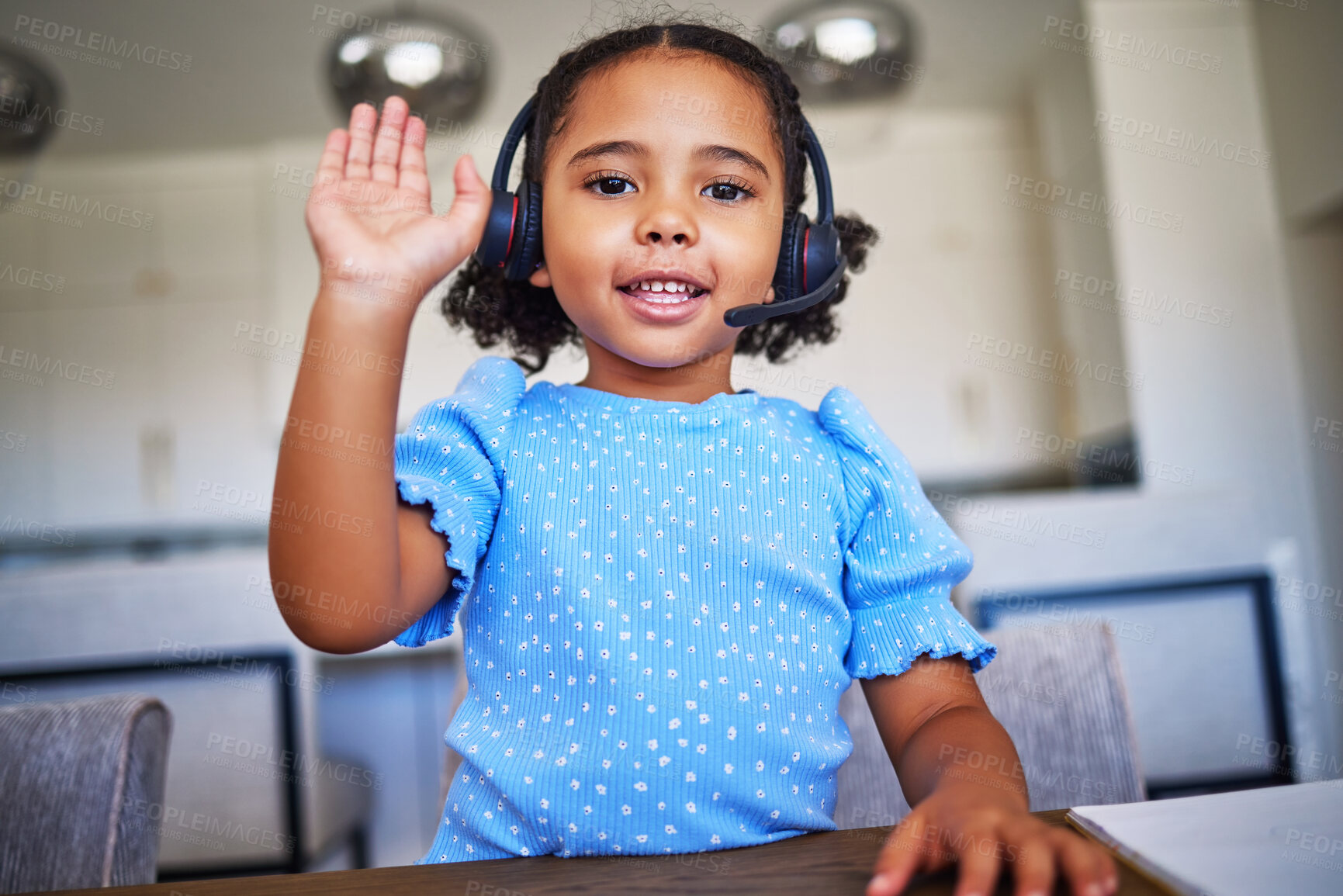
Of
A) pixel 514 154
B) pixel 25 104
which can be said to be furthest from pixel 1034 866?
pixel 25 104

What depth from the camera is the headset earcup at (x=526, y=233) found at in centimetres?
78

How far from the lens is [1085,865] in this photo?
41 centimetres

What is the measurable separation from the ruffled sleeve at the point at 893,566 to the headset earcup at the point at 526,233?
288 millimetres

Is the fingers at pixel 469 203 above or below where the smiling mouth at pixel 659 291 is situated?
above

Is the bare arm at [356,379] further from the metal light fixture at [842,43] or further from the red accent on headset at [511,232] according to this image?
the metal light fixture at [842,43]

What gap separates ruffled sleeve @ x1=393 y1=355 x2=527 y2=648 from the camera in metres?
0.65

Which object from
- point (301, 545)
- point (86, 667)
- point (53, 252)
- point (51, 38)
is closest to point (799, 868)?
point (301, 545)

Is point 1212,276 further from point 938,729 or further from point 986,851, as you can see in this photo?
point 986,851

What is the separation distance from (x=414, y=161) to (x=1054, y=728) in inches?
30.6

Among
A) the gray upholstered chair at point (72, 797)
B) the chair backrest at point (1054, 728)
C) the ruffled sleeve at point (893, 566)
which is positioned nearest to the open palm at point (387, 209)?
the ruffled sleeve at point (893, 566)

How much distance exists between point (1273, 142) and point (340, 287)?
3653mm

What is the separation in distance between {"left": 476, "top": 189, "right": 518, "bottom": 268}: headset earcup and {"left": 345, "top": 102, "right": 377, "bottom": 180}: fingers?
14 cm

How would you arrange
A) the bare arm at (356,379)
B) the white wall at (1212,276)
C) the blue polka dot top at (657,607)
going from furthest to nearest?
the white wall at (1212,276) < the blue polka dot top at (657,607) < the bare arm at (356,379)

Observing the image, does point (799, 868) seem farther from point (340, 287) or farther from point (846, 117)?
point (846, 117)
